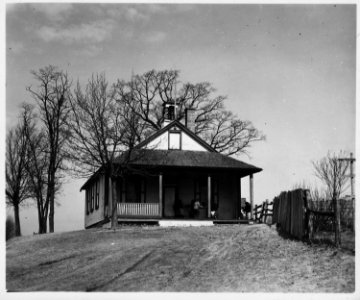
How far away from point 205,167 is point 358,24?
55.3 ft

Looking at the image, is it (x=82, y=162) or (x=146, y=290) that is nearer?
(x=146, y=290)

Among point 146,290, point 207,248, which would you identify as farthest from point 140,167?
point 146,290

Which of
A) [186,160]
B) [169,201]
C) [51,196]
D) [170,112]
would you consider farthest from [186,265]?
[51,196]

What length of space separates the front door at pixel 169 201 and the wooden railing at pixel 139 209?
59.9 inches

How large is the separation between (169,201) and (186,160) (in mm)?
2474

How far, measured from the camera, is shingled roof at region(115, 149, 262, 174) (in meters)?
31.5

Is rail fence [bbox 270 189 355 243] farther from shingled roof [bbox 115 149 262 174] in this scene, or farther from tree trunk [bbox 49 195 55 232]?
tree trunk [bbox 49 195 55 232]

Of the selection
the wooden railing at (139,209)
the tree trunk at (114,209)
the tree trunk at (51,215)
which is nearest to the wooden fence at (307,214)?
the tree trunk at (114,209)

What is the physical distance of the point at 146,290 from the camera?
53.4 ft

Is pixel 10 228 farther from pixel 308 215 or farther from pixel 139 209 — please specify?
pixel 308 215

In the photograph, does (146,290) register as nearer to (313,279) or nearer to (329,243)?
(313,279)

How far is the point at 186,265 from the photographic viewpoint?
18625 mm

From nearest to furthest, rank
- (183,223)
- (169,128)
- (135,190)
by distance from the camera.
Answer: (183,223) < (135,190) < (169,128)

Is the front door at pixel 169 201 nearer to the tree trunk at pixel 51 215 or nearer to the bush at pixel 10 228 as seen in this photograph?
the tree trunk at pixel 51 215
